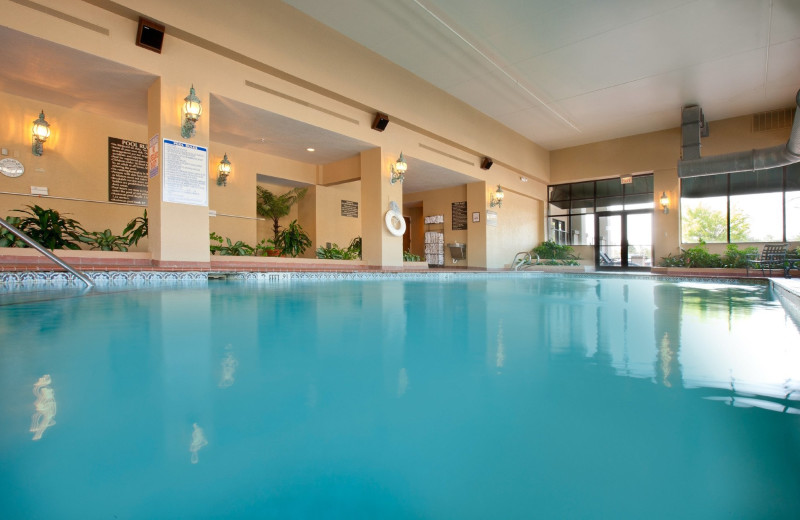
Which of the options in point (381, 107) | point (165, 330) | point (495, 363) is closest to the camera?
point (495, 363)

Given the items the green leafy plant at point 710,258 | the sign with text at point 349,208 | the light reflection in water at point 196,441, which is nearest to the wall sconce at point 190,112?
the light reflection in water at point 196,441

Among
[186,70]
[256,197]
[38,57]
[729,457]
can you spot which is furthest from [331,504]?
[256,197]

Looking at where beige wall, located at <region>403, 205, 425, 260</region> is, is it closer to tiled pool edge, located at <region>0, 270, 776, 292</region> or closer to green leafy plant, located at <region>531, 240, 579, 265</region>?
green leafy plant, located at <region>531, 240, 579, 265</region>

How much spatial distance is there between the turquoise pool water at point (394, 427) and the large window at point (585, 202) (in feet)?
40.8

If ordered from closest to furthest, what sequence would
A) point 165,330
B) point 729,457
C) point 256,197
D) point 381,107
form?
point 729,457 → point 165,330 → point 381,107 → point 256,197

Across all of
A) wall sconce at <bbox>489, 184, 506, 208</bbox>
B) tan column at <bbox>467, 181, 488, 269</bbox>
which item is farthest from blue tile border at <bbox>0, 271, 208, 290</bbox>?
wall sconce at <bbox>489, 184, 506, 208</bbox>

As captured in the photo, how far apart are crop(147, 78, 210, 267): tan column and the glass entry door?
12.1 meters

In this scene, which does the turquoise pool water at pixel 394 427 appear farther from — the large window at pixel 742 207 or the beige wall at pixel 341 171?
the large window at pixel 742 207

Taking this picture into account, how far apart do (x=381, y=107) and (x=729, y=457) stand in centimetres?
775

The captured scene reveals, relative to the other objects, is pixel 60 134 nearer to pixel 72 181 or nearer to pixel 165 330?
pixel 72 181

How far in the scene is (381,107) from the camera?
7.62 metres

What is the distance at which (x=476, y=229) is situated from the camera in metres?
11.3

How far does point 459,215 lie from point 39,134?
9485 millimetres

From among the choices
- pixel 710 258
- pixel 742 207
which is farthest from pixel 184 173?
pixel 742 207
